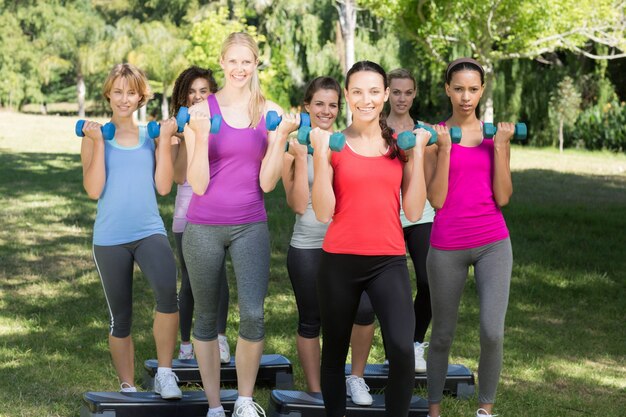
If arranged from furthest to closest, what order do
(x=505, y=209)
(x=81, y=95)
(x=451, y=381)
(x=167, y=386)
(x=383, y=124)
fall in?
(x=81, y=95) < (x=505, y=209) < (x=451, y=381) < (x=167, y=386) < (x=383, y=124)

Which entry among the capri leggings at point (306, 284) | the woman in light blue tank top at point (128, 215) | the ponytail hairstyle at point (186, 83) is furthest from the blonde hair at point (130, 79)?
the capri leggings at point (306, 284)

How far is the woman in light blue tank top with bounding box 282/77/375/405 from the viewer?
5.21 meters

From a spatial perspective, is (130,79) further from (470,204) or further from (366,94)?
(470,204)

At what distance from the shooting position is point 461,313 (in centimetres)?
827

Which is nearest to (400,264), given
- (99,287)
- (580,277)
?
(99,287)

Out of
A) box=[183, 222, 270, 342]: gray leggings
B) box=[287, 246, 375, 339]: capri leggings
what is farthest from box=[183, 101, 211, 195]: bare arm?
box=[287, 246, 375, 339]: capri leggings

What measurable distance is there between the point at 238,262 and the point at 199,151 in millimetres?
579

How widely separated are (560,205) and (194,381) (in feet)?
34.2

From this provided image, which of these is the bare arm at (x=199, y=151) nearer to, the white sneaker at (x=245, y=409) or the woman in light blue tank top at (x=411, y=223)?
the white sneaker at (x=245, y=409)

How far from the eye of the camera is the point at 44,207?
15.0 metres

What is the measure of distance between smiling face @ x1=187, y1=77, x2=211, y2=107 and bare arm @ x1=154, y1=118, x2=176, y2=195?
3.73 ft

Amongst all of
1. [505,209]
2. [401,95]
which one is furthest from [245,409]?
[505,209]

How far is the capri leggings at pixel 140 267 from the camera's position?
16.5ft

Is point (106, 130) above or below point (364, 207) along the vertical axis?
above
